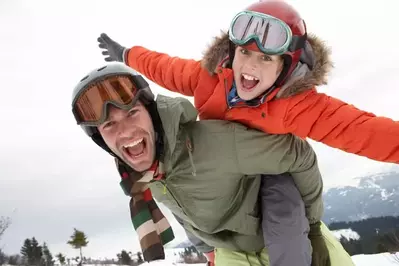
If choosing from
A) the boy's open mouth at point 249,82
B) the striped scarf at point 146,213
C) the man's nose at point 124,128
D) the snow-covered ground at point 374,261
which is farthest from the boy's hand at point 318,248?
the snow-covered ground at point 374,261

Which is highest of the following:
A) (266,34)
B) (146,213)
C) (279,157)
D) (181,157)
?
(266,34)

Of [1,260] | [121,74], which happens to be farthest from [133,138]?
[1,260]

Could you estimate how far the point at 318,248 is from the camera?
2891 millimetres

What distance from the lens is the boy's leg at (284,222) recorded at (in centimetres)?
257

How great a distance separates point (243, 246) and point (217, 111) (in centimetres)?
98

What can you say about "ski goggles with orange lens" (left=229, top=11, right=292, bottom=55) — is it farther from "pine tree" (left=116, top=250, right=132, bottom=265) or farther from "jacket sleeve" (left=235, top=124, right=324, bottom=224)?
"pine tree" (left=116, top=250, right=132, bottom=265)

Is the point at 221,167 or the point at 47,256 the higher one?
the point at 47,256

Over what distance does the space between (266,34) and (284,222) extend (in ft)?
3.63

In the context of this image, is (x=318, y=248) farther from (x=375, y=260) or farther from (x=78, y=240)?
(x=78, y=240)

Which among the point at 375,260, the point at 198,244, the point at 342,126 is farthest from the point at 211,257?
the point at 375,260

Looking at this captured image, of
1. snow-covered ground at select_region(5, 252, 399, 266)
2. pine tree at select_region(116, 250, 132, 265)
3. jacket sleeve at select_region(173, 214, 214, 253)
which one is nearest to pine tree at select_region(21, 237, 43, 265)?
pine tree at select_region(116, 250, 132, 265)

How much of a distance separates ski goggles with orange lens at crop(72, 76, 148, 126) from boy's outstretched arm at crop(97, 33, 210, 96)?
56cm

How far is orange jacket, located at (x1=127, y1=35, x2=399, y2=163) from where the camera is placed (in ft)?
6.93

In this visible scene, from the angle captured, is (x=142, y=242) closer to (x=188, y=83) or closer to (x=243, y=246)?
(x=243, y=246)
